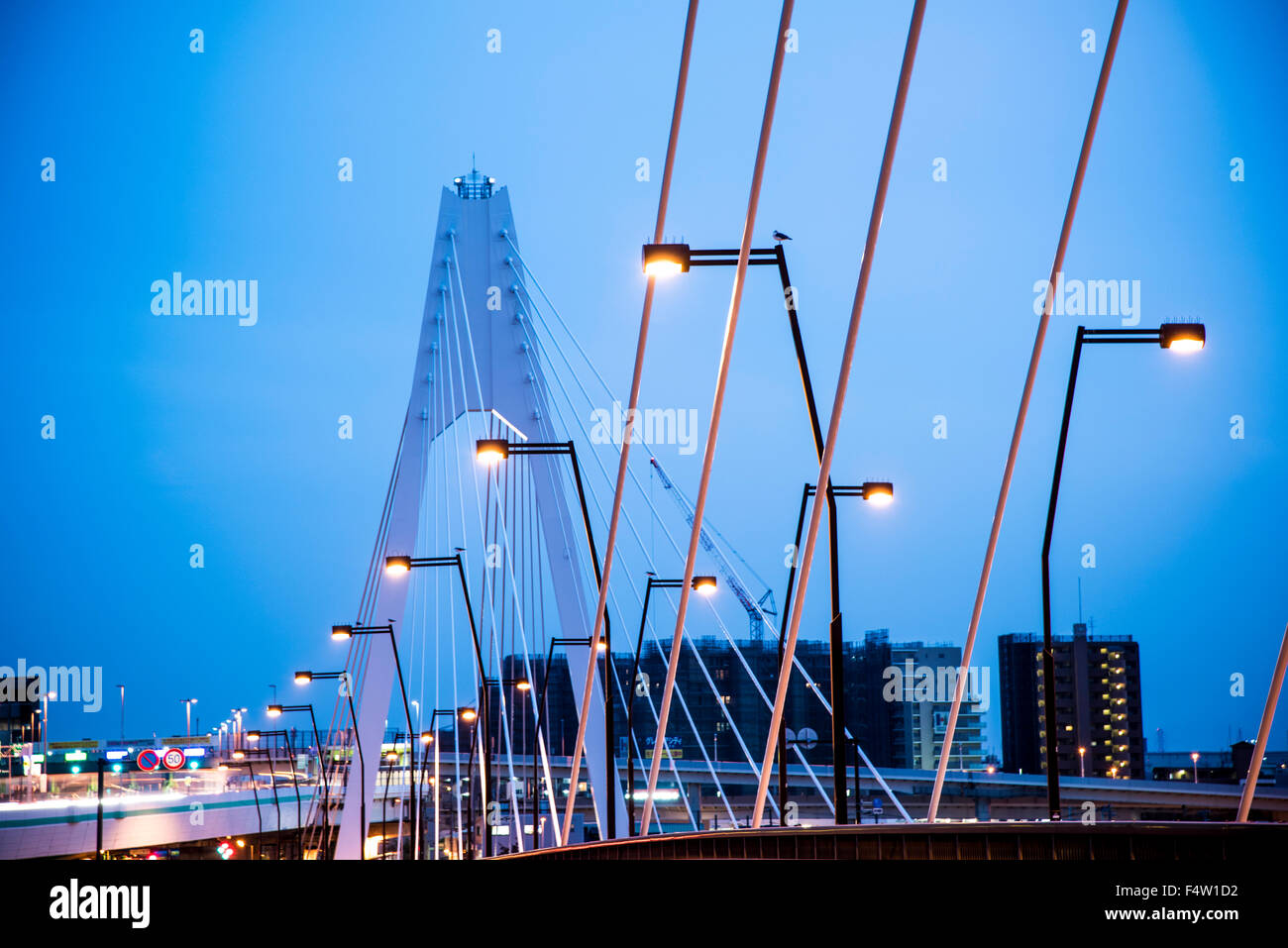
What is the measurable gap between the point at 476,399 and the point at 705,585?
42.3 ft

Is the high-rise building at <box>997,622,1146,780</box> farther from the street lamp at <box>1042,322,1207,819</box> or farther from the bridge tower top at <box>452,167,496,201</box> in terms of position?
the street lamp at <box>1042,322,1207,819</box>

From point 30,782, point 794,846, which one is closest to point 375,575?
point 30,782

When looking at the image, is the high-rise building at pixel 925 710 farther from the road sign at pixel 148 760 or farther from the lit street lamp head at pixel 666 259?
the lit street lamp head at pixel 666 259

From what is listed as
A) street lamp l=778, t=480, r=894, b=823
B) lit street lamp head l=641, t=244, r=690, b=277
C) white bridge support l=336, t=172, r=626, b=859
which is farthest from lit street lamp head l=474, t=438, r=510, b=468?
white bridge support l=336, t=172, r=626, b=859

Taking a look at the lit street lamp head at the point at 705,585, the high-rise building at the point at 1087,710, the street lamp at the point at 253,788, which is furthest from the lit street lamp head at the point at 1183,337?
the high-rise building at the point at 1087,710

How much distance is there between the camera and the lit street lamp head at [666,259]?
1284 cm

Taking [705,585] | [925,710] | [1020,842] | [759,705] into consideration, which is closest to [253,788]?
[705,585]

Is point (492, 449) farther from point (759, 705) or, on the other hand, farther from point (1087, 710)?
point (1087, 710)

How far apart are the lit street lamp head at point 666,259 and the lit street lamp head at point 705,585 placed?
34.1 feet

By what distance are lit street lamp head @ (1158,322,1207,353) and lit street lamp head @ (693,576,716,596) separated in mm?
9314

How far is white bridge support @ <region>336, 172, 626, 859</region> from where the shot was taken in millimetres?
31922

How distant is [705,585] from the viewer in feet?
75.6
